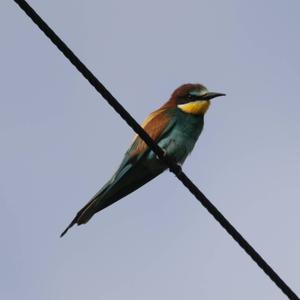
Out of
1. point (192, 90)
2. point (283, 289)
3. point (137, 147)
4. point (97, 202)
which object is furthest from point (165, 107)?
point (283, 289)

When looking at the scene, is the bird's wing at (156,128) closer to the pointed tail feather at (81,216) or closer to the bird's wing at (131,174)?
the bird's wing at (131,174)

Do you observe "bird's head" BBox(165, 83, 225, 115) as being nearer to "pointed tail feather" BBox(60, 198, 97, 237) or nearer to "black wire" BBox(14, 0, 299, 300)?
"pointed tail feather" BBox(60, 198, 97, 237)

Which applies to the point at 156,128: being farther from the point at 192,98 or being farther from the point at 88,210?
the point at 88,210

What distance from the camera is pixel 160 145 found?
4840 mm

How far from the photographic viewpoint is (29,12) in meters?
2.53

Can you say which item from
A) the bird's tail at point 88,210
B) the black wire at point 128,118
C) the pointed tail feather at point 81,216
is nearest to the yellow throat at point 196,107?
the bird's tail at point 88,210

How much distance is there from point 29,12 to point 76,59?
23 cm

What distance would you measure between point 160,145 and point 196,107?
0.44m

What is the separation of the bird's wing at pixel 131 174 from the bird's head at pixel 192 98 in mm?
174

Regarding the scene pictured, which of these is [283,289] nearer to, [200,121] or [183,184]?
[183,184]

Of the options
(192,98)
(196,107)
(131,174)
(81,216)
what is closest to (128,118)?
(81,216)

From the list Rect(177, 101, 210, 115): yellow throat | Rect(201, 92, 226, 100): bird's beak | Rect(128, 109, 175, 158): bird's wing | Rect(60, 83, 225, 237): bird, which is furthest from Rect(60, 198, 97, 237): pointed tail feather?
Rect(201, 92, 226, 100): bird's beak

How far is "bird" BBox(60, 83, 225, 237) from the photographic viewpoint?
4.70 meters

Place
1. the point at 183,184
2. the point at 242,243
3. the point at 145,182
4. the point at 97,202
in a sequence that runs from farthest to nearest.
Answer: the point at 145,182 < the point at 97,202 < the point at 183,184 < the point at 242,243
